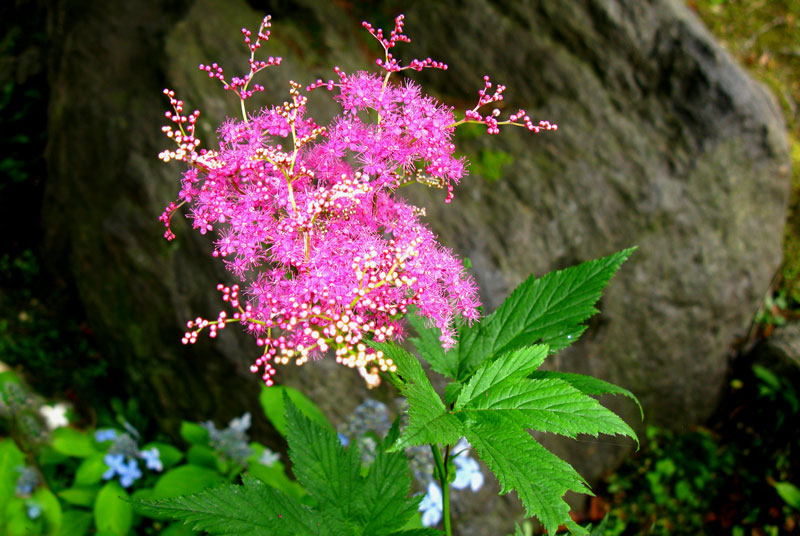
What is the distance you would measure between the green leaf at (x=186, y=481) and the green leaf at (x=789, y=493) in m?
3.45

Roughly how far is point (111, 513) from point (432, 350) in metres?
2.14

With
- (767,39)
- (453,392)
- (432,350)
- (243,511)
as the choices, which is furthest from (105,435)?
(767,39)

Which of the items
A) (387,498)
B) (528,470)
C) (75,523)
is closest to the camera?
(528,470)

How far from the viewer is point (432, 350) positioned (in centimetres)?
→ 151

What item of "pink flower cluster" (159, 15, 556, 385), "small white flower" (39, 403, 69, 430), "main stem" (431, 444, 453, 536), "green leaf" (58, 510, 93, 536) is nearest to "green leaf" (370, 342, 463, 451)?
"pink flower cluster" (159, 15, 556, 385)

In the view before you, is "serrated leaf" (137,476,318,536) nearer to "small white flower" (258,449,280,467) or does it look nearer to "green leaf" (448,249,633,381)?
"green leaf" (448,249,633,381)

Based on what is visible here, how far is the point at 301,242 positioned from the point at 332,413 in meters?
2.15

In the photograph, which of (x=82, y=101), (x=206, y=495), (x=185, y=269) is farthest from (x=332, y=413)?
(x=82, y=101)

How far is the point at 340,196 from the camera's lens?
3.80ft

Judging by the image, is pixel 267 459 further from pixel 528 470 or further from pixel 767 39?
pixel 767 39

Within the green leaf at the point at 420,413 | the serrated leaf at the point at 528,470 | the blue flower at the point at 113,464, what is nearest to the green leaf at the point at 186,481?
the blue flower at the point at 113,464

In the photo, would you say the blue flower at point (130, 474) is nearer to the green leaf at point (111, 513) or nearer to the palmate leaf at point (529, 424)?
the green leaf at point (111, 513)

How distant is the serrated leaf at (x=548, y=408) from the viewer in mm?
1140

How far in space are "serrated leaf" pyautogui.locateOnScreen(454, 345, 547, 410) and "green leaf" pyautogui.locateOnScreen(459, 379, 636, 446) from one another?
14mm
